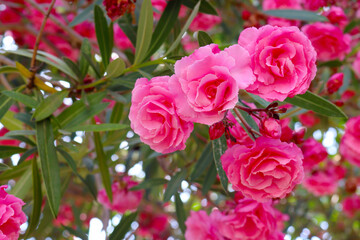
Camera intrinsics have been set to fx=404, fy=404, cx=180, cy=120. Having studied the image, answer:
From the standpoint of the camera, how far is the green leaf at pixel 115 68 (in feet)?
3.28

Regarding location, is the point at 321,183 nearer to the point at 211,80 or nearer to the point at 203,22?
the point at 203,22

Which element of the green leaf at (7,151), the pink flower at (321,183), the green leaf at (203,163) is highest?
the green leaf at (7,151)

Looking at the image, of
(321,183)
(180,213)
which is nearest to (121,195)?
(180,213)

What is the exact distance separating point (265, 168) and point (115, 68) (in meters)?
0.46

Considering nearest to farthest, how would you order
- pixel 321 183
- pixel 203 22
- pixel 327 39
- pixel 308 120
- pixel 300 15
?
pixel 300 15
pixel 327 39
pixel 308 120
pixel 203 22
pixel 321 183

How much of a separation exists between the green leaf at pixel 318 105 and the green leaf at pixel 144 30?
1.30ft

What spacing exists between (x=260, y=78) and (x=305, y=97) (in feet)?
0.68

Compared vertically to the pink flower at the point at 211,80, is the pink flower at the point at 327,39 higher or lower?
lower

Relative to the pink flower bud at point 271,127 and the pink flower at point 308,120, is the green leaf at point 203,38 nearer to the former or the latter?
the pink flower bud at point 271,127

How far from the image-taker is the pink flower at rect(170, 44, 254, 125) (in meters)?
0.69

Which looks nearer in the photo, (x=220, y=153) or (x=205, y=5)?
(x=220, y=153)

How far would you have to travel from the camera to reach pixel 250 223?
41.8 inches

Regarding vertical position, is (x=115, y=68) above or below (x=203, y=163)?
above

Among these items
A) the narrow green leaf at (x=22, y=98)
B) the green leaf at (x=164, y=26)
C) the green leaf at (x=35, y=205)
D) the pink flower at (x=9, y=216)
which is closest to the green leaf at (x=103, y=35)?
the green leaf at (x=164, y=26)
